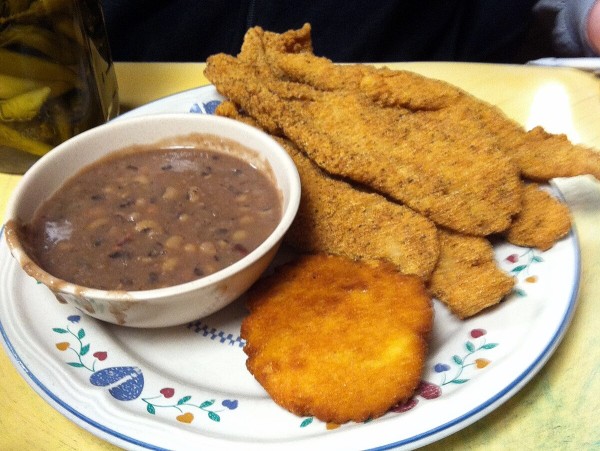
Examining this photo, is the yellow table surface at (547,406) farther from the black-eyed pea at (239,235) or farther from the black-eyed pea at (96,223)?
the black-eyed pea at (239,235)

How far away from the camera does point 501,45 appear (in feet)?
10.3

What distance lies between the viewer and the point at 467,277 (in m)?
1.44

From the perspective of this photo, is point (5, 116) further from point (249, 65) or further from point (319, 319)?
point (319, 319)

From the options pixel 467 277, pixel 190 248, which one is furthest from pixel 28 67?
pixel 467 277

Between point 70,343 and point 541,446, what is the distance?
1.01m

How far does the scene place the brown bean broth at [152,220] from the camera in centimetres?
134

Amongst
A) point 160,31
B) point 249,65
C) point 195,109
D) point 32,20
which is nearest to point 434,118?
point 249,65

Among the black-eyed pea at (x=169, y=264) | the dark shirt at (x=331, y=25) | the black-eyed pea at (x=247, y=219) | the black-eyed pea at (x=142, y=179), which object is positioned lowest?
the dark shirt at (x=331, y=25)

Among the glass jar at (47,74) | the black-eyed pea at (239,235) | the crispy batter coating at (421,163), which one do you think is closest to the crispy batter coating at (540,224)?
the crispy batter coating at (421,163)

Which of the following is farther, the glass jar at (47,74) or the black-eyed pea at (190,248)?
the glass jar at (47,74)

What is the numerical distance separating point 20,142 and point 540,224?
58.3 inches

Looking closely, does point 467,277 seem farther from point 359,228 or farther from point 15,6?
point 15,6

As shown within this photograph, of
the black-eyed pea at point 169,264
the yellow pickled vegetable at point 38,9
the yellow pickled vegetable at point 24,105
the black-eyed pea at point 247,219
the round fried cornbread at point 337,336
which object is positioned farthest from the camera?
the yellow pickled vegetable at point 24,105

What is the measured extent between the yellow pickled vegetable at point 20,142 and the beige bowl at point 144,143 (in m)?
0.30
